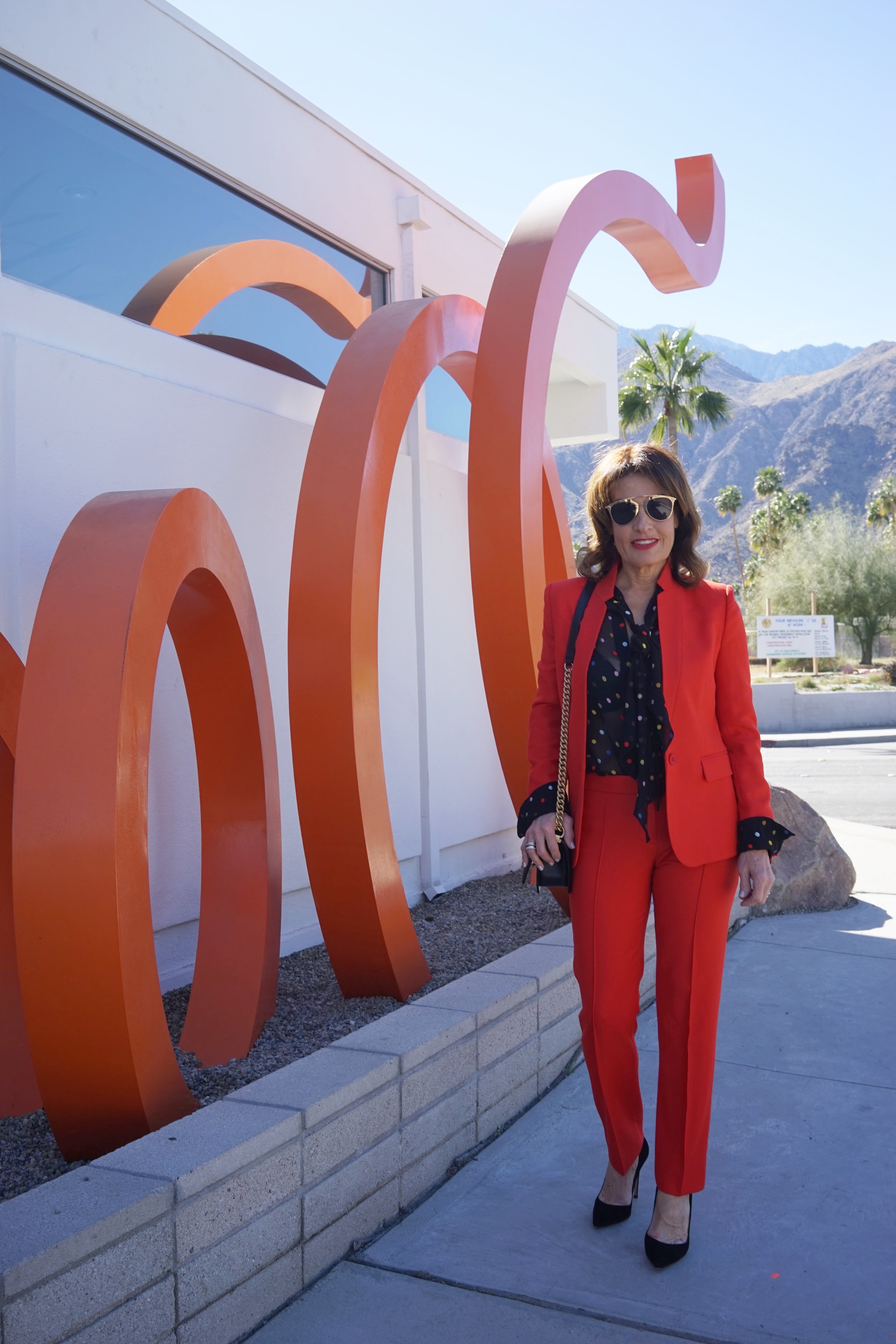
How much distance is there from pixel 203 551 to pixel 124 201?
9.26ft

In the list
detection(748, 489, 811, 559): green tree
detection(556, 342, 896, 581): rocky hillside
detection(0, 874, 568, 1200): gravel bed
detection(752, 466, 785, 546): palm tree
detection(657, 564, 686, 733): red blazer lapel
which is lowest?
detection(0, 874, 568, 1200): gravel bed

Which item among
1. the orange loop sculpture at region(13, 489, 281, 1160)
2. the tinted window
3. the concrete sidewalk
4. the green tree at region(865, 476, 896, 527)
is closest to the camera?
the concrete sidewalk

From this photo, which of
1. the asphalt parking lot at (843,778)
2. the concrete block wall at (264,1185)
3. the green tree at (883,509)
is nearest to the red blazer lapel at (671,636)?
the concrete block wall at (264,1185)

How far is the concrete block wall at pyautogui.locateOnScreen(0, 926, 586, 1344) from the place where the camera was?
7.23 ft

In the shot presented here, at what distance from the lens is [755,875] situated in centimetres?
289

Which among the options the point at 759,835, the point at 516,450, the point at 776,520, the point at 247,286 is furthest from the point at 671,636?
the point at 776,520

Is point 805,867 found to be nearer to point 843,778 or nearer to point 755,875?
point 755,875

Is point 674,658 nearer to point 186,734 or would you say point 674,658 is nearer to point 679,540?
point 679,540

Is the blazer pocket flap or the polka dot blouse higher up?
the polka dot blouse

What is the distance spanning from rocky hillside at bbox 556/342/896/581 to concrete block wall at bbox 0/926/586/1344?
395 ft

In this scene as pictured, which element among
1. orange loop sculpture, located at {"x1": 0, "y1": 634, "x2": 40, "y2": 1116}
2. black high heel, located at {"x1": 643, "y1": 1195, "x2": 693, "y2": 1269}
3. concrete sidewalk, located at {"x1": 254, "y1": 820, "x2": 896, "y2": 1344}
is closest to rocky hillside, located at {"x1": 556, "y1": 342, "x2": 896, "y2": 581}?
concrete sidewalk, located at {"x1": 254, "y1": 820, "x2": 896, "y2": 1344}

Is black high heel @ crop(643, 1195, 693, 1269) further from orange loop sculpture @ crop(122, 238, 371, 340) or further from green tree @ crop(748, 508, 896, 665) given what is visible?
green tree @ crop(748, 508, 896, 665)

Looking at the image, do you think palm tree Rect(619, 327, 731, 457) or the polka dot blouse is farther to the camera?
palm tree Rect(619, 327, 731, 457)

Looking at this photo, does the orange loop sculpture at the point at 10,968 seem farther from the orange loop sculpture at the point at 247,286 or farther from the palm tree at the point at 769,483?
the palm tree at the point at 769,483
